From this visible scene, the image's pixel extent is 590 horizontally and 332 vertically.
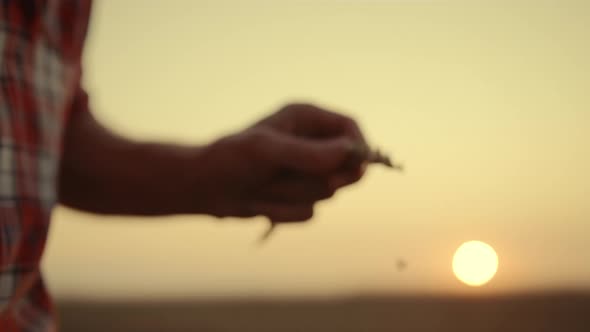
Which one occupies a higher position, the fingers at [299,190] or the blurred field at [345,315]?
the fingers at [299,190]

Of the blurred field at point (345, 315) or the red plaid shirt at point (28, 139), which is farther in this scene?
the blurred field at point (345, 315)

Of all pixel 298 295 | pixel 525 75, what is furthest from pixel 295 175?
pixel 525 75

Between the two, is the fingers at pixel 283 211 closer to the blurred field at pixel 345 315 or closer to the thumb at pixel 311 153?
the thumb at pixel 311 153

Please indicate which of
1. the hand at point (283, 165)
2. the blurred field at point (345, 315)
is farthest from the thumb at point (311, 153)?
the blurred field at point (345, 315)

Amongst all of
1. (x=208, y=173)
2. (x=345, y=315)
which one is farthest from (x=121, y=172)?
(x=345, y=315)

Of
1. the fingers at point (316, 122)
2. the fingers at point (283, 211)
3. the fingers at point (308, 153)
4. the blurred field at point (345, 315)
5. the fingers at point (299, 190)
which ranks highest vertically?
the fingers at point (316, 122)
